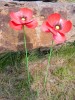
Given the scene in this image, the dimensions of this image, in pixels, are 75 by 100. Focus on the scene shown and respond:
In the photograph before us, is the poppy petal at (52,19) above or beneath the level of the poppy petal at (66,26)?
above

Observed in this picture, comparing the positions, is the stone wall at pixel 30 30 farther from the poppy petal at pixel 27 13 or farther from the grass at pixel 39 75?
the poppy petal at pixel 27 13

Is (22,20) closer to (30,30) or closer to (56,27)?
(56,27)

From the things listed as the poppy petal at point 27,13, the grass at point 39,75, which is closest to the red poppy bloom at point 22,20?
the poppy petal at point 27,13

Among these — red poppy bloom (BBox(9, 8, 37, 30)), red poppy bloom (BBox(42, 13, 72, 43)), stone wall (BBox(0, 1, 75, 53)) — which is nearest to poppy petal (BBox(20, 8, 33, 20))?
red poppy bloom (BBox(9, 8, 37, 30))

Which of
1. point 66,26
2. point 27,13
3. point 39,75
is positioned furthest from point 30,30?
point 66,26

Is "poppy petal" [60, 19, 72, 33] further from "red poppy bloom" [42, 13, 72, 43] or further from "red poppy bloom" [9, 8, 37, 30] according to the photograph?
"red poppy bloom" [9, 8, 37, 30]

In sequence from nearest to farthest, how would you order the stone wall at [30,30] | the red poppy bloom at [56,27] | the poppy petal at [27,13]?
the red poppy bloom at [56,27], the poppy petal at [27,13], the stone wall at [30,30]

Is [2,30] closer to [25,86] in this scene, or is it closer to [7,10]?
[7,10]
